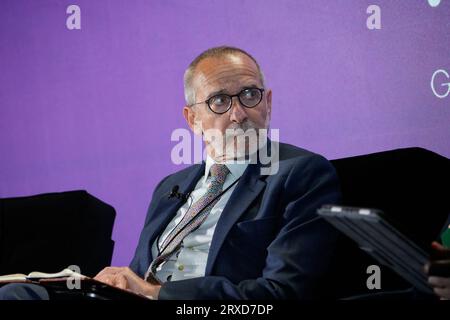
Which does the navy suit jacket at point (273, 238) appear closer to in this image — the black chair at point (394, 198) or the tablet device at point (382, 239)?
the black chair at point (394, 198)

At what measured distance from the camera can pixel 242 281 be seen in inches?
96.4

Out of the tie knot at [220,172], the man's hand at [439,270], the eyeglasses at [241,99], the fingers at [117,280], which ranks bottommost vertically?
the fingers at [117,280]

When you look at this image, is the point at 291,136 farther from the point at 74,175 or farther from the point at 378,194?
the point at 74,175

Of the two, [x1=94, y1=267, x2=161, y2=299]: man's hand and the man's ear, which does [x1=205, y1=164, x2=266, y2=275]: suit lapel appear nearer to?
[x1=94, y1=267, x2=161, y2=299]: man's hand

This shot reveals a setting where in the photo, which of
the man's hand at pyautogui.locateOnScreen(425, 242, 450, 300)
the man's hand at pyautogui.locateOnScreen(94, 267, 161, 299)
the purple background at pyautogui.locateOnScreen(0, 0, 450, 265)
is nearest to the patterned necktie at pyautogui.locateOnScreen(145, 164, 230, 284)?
the man's hand at pyautogui.locateOnScreen(94, 267, 161, 299)

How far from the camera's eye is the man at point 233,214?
7.95 feet

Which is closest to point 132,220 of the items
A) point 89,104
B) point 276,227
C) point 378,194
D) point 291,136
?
point 89,104

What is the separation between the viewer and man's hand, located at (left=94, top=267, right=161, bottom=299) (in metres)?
2.53

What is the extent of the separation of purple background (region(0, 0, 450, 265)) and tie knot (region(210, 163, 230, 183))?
416mm

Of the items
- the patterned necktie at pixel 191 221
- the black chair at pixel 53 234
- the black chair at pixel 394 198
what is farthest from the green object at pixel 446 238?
the black chair at pixel 53 234

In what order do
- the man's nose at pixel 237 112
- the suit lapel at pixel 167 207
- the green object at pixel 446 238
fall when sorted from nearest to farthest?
1. the green object at pixel 446 238
2. the man's nose at pixel 237 112
3. the suit lapel at pixel 167 207

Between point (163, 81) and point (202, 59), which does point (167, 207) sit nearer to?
point (202, 59)

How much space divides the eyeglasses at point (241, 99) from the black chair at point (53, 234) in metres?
0.82

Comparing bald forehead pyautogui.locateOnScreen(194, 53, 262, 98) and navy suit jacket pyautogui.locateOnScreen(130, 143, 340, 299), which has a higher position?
bald forehead pyautogui.locateOnScreen(194, 53, 262, 98)
